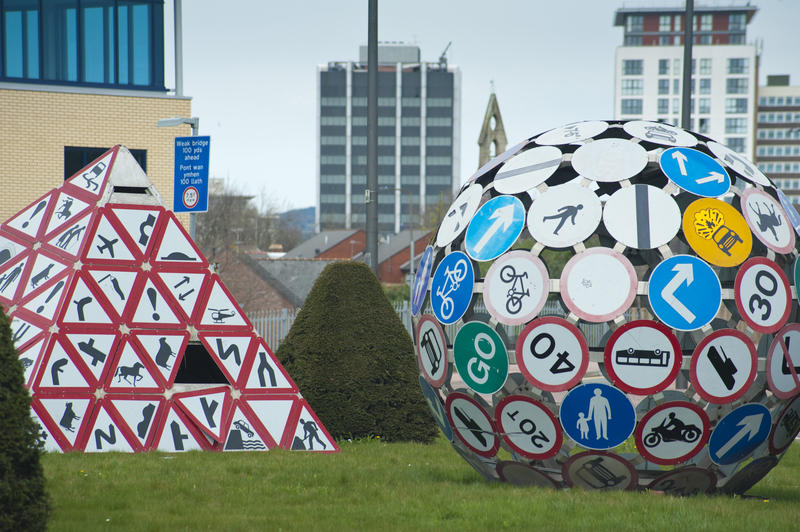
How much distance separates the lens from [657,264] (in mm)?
7781

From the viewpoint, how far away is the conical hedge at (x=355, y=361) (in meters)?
12.8

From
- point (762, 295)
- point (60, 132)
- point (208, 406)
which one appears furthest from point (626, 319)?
point (60, 132)

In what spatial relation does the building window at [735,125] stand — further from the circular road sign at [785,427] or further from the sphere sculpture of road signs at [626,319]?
the circular road sign at [785,427]

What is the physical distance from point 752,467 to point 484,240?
2.97 meters

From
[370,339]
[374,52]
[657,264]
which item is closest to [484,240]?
Answer: [657,264]

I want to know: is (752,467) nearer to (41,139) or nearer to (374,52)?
(374,52)

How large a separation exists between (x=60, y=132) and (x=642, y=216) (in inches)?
824

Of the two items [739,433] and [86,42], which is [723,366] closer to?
[739,433]

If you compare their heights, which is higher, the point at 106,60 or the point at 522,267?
the point at 106,60

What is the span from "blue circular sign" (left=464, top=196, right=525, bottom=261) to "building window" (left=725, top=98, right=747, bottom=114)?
14833 cm

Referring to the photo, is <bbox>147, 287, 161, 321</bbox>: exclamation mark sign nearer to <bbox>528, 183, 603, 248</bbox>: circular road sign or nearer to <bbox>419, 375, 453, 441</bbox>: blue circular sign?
<bbox>419, 375, 453, 441</bbox>: blue circular sign

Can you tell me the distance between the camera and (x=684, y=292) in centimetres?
775

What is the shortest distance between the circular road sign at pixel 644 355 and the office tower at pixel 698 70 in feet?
457

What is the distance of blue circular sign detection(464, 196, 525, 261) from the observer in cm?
827
